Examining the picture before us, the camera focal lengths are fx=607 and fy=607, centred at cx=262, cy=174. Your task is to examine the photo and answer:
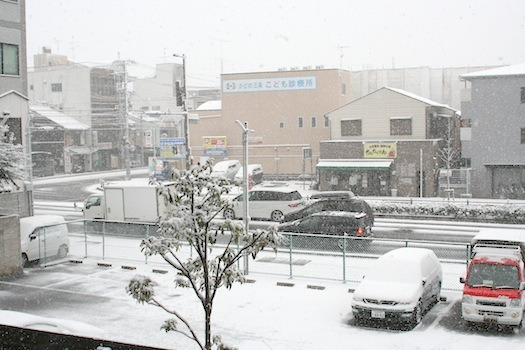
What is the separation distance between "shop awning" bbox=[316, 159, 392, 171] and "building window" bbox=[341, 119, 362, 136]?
96.5 inches

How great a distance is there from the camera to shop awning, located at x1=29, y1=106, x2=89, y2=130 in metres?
72.1

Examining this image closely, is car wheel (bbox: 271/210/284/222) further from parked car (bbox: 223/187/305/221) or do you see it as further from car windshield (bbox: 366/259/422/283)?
car windshield (bbox: 366/259/422/283)

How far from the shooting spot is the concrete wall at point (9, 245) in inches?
816

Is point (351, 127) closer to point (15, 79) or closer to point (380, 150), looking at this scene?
point (380, 150)

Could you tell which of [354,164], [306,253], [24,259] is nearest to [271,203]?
[306,253]

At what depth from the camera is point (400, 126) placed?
4606 centimetres

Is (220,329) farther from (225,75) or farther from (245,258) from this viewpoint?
(225,75)

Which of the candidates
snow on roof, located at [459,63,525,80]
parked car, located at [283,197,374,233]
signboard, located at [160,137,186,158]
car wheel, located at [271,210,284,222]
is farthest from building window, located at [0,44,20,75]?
snow on roof, located at [459,63,525,80]

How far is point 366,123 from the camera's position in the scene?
1861 inches

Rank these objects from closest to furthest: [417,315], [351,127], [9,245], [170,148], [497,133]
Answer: [417,315], [9,245], [497,133], [351,127], [170,148]

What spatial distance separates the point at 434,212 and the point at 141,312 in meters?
21.6

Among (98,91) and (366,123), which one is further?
(98,91)

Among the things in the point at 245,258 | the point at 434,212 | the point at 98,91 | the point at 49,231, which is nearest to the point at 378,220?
the point at 434,212

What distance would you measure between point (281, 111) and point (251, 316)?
46529mm
